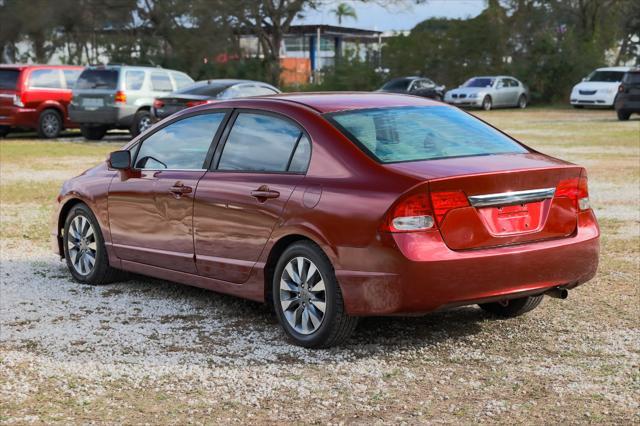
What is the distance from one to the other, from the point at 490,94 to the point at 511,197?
38523 mm

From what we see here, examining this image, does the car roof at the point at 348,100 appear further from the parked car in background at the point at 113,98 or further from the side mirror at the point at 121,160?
the parked car in background at the point at 113,98

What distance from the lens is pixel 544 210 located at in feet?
19.4

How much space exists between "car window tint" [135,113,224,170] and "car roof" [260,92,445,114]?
478 millimetres

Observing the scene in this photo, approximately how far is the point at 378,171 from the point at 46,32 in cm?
4415

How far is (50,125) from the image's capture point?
84.7 ft

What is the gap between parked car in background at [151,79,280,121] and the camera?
21561 millimetres

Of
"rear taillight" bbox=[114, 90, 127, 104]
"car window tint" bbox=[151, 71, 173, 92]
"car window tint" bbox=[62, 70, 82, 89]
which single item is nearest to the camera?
"rear taillight" bbox=[114, 90, 127, 104]

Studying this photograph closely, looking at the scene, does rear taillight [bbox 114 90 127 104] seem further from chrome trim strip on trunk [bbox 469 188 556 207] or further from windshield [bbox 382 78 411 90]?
chrome trim strip on trunk [bbox 469 188 556 207]

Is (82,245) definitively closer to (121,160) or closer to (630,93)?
(121,160)

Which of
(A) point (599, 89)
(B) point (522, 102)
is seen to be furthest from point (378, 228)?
(B) point (522, 102)

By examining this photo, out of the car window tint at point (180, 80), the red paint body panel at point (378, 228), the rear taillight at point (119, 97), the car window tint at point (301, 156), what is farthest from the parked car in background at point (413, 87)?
the car window tint at point (301, 156)

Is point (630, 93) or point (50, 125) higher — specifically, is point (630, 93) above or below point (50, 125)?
above

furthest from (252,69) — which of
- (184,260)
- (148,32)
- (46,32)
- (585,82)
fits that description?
(184,260)

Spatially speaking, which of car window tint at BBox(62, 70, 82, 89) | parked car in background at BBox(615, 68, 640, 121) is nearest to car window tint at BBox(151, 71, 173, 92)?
car window tint at BBox(62, 70, 82, 89)
